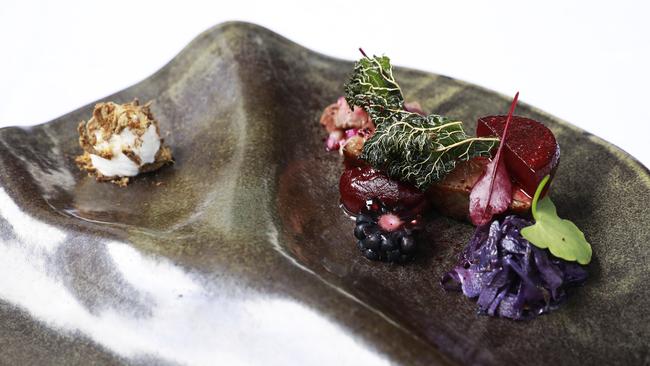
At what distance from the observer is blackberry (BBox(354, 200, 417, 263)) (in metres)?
3.41

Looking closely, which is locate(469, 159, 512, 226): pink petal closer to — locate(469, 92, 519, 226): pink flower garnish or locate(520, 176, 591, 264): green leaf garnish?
locate(469, 92, 519, 226): pink flower garnish

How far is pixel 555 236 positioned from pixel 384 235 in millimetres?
811

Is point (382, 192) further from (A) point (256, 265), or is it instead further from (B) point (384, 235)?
(A) point (256, 265)

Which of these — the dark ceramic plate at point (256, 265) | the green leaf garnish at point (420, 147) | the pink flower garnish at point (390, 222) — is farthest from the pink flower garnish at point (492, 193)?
the pink flower garnish at point (390, 222)

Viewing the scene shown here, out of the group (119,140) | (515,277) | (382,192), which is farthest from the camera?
(119,140)

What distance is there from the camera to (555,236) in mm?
3240

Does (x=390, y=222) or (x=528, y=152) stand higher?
(x=528, y=152)

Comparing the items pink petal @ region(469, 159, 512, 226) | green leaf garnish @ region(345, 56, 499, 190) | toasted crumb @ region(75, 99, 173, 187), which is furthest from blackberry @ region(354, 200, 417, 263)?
toasted crumb @ region(75, 99, 173, 187)

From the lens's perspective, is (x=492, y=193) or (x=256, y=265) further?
(x=492, y=193)

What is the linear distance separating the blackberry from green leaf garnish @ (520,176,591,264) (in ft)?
1.84

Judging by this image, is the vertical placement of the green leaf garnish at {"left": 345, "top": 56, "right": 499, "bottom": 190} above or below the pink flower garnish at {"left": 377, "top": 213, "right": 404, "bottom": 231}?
above

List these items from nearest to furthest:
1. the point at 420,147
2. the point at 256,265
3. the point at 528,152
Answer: the point at 256,265, the point at 420,147, the point at 528,152

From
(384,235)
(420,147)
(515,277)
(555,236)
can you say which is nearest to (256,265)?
(384,235)

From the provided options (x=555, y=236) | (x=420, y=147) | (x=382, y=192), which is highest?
(x=420, y=147)
